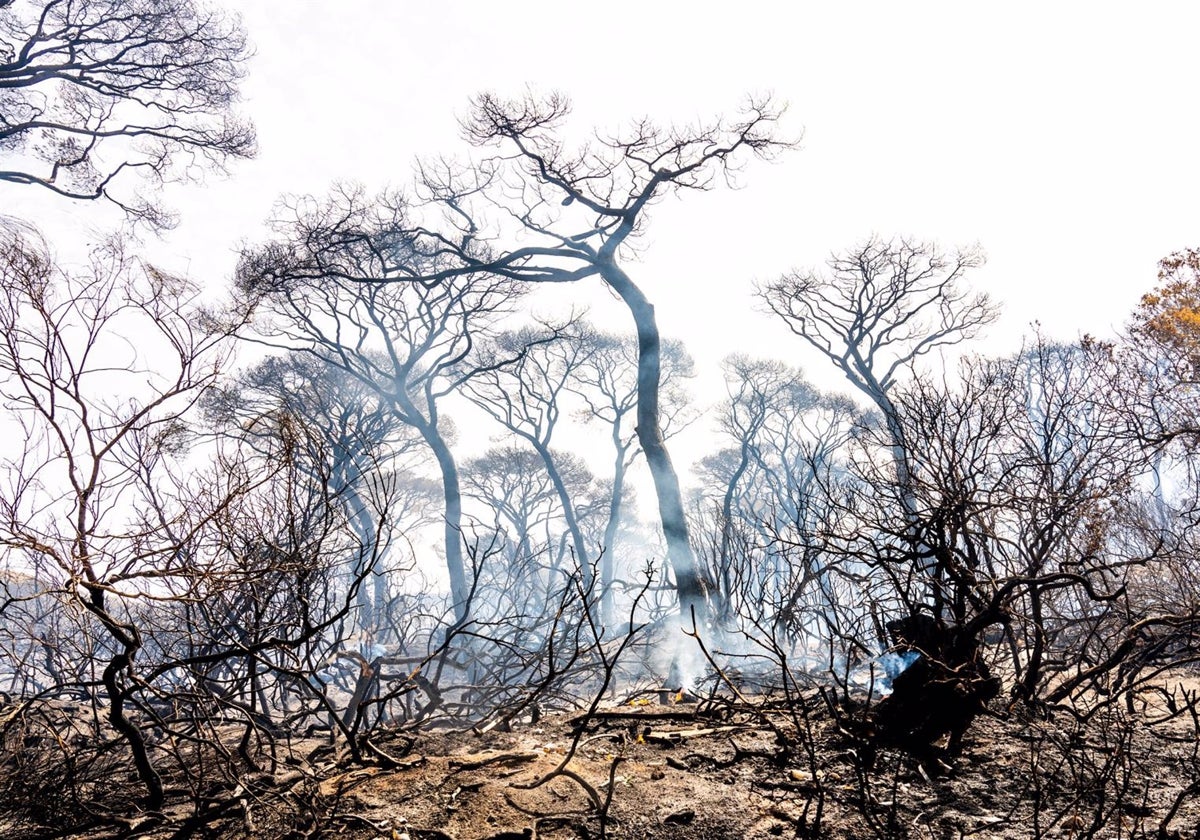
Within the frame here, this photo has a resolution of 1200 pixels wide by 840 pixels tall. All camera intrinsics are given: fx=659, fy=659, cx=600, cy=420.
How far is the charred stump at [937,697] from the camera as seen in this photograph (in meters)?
3.27

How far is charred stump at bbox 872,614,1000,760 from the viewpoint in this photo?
327 cm

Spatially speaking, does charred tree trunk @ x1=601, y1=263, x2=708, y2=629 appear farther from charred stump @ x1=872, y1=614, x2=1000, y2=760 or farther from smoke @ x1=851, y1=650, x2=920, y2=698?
charred stump @ x1=872, y1=614, x2=1000, y2=760

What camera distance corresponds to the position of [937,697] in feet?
11.1

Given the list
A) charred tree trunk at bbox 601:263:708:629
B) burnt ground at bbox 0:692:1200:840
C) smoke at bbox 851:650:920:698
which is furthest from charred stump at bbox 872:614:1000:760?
charred tree trunk at bbox 601:263:708:629

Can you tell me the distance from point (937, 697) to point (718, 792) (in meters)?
1.27

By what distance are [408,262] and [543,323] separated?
7096 mm

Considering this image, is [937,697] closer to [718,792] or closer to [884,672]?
[718,792]

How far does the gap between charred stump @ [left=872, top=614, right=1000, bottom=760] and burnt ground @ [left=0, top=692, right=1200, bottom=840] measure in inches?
3.7

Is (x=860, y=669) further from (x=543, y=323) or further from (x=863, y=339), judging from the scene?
(x=543, y=323)

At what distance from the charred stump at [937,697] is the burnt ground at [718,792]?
93 mm

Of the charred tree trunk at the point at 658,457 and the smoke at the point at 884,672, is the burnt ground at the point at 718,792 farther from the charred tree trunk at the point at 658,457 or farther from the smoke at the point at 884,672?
the charred tree trunk at the point at 658,457

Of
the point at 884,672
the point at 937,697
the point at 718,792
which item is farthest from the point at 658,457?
the point at 718,792

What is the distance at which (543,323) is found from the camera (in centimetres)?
2019

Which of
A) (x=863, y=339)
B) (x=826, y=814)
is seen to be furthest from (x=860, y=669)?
(x=826, y=814)
